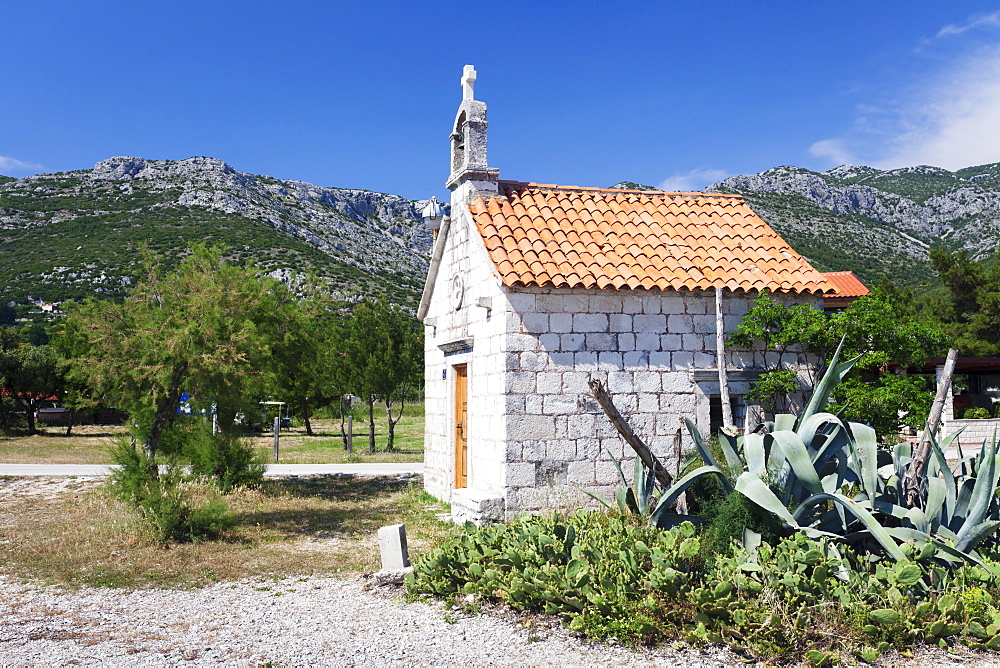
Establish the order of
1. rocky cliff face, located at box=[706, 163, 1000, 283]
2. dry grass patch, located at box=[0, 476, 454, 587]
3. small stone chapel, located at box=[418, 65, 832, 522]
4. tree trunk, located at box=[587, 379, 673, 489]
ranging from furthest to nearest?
1. rocky cliff face, located at box=[706, 163, 1000, 283]
2. small stone chapel, located at box=[418, 65, 832, 522]
3. dry grass patch, located at box=[0, 476, 454, 587]
4. tree trunk, located at box=[587, 379, 673, 489]

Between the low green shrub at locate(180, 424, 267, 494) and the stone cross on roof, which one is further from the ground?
the stone cross on roof

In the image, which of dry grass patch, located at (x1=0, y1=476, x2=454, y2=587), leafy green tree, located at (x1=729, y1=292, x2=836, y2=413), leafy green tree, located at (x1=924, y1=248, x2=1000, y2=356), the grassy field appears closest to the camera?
dry grass patch, located at (x1=0, y1=476, x2=454, y2=587)

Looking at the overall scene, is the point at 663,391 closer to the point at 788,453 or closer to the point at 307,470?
the point at 788,453

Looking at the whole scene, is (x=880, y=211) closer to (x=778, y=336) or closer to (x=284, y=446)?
(x=284, y=446)

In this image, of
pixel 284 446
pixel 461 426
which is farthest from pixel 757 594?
pixel 284 446

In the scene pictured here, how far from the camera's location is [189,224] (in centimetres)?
5894

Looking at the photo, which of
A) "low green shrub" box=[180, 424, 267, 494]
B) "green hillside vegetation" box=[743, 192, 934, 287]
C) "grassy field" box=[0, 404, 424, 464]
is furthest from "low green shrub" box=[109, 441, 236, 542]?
"green hillside vegetation" box=[743, 192, 934, 287]

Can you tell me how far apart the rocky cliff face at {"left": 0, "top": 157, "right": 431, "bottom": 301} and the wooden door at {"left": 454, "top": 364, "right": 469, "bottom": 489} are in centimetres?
→ 4005

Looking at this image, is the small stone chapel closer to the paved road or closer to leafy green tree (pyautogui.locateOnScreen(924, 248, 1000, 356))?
the paved road

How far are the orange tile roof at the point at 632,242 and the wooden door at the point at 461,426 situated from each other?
2.29 m

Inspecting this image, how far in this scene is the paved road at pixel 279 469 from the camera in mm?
15922

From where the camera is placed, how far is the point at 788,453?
5609 mm

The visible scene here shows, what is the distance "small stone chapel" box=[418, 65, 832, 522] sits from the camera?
28.9 feet

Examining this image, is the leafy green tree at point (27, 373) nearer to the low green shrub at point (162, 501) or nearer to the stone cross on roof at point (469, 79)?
the low green shrub at point (162, 501)
